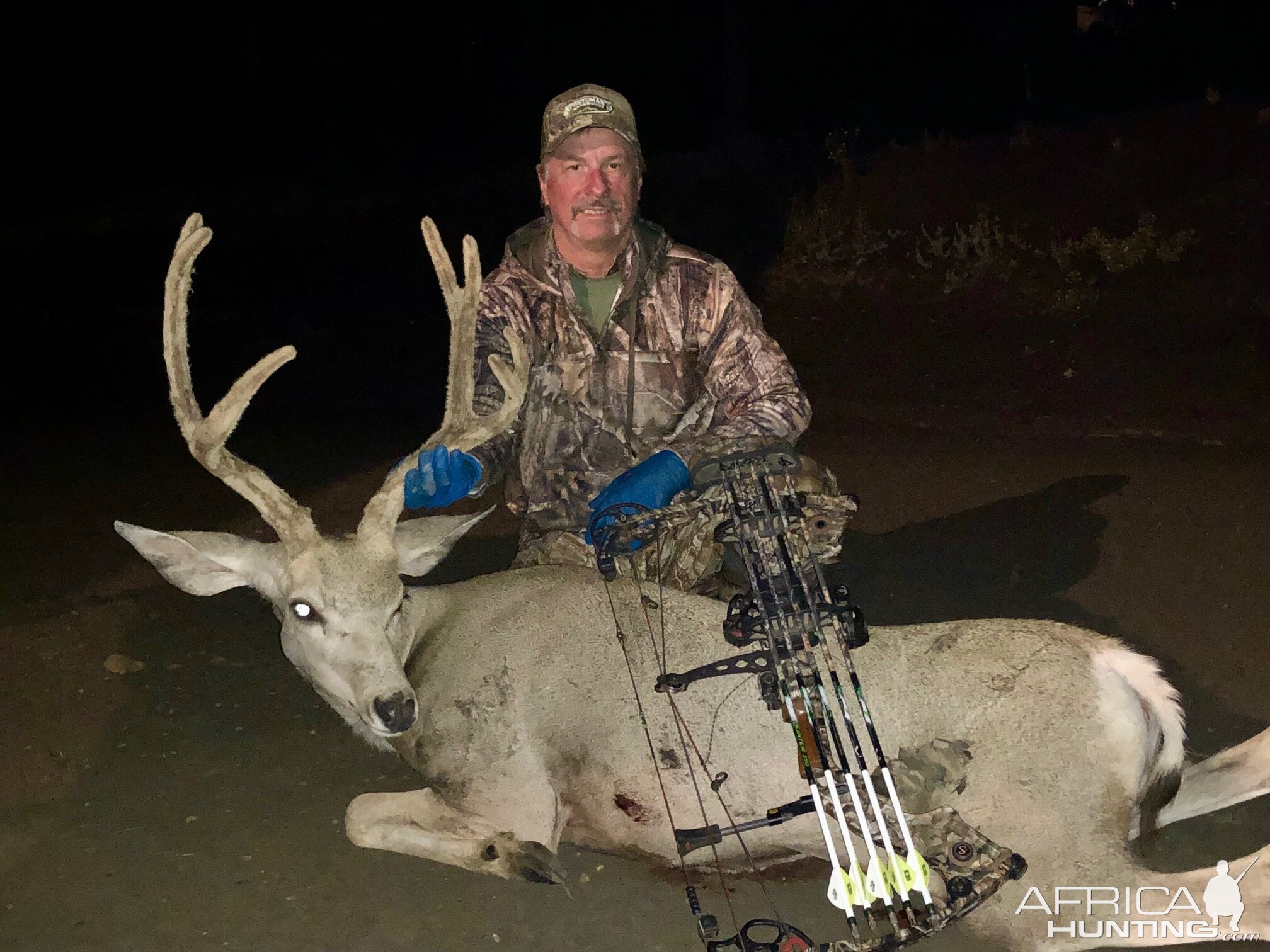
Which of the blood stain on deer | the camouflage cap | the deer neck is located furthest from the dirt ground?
the camouflage cap

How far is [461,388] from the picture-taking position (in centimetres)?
413

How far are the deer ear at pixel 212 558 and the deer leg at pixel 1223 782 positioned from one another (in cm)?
285

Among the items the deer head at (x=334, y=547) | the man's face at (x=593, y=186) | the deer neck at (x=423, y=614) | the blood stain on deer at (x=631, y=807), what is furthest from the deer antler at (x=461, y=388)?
the blood stain on deer at (x=631, y=807)

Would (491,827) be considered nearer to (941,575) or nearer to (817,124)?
(941,575)

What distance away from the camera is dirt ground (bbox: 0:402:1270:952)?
3826 mm

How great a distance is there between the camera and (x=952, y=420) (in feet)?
28.6

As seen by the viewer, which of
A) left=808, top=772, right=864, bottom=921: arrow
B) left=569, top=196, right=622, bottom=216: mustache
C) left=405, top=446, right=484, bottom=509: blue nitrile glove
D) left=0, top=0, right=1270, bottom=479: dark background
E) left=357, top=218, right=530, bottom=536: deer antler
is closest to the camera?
left=808, top=772, right=864, bottom=921: arrow

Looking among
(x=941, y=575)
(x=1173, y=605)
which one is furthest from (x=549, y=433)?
(x=1173, y=605)

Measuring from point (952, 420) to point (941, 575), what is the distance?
2.80m

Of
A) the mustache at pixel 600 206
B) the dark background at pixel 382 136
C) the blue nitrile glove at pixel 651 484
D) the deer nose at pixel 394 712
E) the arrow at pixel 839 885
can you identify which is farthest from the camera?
the dark background at pixel 382 136

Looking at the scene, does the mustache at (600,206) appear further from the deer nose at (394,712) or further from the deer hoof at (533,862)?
the deer hoof at (533,862)

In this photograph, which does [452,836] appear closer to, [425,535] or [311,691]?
[425,535]

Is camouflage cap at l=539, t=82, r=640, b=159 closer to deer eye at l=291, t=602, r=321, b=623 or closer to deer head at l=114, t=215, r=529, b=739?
deer head at l=114, t=215, r=529, b=739

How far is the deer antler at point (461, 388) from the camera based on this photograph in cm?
399
